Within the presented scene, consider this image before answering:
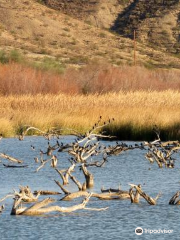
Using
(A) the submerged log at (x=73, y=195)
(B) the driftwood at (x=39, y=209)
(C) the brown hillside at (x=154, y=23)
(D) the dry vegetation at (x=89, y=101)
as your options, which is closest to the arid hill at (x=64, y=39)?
(C) the brown hillside at (x=154, y=23)

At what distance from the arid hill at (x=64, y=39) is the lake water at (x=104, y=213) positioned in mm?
47160

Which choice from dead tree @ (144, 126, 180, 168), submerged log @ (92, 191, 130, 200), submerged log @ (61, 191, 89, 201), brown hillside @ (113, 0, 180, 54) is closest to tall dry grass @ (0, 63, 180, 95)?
dead tree @ (144, 126, 180, 168)

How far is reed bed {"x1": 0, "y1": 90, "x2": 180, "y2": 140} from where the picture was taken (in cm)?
2764

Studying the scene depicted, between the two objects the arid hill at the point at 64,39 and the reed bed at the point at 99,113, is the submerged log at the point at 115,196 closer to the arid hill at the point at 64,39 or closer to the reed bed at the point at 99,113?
the reed bed at the point at 99,113

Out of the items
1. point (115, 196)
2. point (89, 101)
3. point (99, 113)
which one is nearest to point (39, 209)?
point (115, 196)

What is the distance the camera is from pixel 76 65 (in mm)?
66375

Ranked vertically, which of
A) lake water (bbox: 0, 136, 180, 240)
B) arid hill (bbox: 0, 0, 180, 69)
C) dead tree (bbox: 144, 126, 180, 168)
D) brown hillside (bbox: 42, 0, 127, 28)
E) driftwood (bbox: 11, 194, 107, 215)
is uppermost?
brown hillside (bbox: 42, 0, 127, 28)

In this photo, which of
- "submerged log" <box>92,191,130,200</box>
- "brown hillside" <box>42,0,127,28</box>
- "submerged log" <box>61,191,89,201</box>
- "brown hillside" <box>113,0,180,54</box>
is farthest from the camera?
"brown hillside" <box>42,0,127,28</box>

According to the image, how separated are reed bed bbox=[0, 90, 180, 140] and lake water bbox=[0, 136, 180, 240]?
6.64 meters

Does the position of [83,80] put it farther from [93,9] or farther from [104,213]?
[93,9]

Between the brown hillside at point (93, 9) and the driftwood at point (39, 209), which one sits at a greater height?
the brown hillside at point (93, 9)

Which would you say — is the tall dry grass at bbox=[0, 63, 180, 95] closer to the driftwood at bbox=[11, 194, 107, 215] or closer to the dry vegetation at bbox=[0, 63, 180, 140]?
the dry vegetation at bbox=[0, 63, 180, 140]

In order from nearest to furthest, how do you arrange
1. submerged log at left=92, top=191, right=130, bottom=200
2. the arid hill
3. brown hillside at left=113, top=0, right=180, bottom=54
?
submerged log at left=92, top=191, right=130, bottom=200, the arid hill, brown hillside at left=113, top=0, right=180, bottom=54

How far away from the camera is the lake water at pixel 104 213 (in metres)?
12.4
